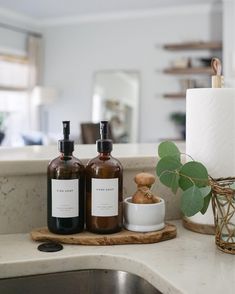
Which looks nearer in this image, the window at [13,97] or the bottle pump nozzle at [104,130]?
the bottle pump nozzle at [104,130]

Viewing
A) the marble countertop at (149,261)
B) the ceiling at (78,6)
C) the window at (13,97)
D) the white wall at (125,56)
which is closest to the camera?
the marble countertop at (149,261)

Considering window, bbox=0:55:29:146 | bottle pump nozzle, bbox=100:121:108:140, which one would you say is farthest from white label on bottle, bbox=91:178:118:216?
window, bbox=0:55:29:146

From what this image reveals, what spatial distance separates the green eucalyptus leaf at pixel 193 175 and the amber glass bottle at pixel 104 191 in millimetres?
141

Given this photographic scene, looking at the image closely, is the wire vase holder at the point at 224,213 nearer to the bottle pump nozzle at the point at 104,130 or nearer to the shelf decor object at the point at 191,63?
the bottle pump nozzle at the point at 104,130

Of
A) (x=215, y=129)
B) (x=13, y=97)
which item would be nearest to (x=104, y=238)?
(x=215, y=129)

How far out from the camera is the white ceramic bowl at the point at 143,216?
1002mm

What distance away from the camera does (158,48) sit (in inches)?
240

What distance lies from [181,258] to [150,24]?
5.60 m

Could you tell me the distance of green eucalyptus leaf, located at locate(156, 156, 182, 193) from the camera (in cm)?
96

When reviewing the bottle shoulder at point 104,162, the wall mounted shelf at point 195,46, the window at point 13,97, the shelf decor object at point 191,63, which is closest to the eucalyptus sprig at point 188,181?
the bottle shoulder at point 104,162

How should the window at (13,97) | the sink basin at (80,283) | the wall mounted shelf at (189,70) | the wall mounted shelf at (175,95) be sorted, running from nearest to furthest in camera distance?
the sink basin at (80,283) < the wall mounted shelf at (189,70) < the wall mounted shelf at (175,95) < the window at (13,97)

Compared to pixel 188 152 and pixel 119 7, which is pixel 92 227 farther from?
pixel 119 7

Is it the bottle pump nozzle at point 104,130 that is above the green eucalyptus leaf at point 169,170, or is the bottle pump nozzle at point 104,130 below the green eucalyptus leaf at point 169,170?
above

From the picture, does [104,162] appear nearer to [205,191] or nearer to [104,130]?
[104,130]
